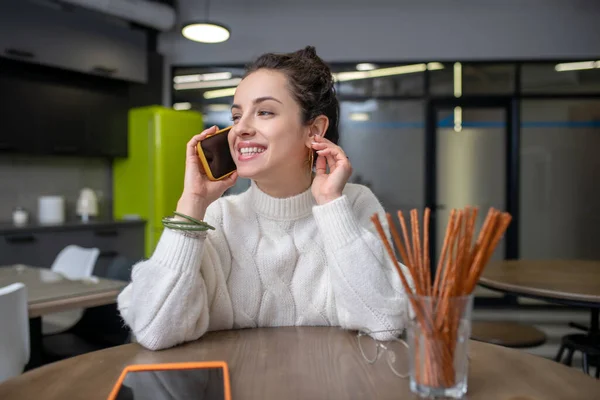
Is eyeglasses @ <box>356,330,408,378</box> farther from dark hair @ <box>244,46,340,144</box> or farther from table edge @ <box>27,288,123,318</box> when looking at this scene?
table edge @ <box>27,288,123,318</box>

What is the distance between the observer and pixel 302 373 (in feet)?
2.88

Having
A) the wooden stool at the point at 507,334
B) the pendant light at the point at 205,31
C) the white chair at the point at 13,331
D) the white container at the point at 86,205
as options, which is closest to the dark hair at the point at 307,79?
the white chair at the point at 13,331

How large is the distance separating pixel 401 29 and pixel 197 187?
189 inches

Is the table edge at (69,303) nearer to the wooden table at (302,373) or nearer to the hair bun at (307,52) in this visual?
the wooden table at (302,373)

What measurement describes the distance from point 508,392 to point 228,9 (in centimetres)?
544

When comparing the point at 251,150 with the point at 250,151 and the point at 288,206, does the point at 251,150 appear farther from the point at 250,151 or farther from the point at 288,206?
the point at 288,206

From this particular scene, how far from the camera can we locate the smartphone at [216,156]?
1.27 m

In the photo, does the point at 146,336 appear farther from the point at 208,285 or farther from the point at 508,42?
the point at 508,42

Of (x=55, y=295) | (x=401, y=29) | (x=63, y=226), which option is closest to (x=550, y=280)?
(x=55, y=295)

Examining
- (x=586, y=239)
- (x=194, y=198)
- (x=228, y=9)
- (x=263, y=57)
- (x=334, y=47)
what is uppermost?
(x=228, y=9)

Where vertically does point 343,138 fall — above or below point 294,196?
above

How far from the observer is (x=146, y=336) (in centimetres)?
103

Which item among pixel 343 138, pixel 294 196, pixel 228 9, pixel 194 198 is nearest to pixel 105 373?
pixel 194 198

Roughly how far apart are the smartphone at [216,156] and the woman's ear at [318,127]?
20 centimetres
